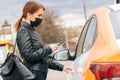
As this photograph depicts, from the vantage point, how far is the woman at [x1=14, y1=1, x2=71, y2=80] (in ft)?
17.4

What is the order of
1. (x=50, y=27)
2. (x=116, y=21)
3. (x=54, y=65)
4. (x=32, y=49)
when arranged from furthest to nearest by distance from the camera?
(x=50, y=27), (x=54, y=65), (x=32, y=49), (x=116, y=21)

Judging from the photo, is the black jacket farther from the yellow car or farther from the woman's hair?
the yellow car

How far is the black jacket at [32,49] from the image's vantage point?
17.4 ft

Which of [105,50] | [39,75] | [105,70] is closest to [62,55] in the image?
[39,75]

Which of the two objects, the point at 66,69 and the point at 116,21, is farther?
the point at 66,69

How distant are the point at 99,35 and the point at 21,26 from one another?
57.2 inches

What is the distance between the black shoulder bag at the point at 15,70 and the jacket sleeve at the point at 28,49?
0.11m

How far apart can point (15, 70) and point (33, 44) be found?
1.18 ft

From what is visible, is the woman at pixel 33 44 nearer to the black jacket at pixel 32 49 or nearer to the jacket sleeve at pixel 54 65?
the black jacket at pixel 32 49

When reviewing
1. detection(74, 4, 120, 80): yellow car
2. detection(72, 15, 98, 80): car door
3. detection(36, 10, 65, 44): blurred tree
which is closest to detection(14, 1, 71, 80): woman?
detection(72, 15, 98, 80): car door

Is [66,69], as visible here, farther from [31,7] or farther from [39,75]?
[31,7]

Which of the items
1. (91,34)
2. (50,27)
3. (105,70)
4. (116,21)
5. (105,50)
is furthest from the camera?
(50,27)

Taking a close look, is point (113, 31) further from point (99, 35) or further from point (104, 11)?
point (104, 11)

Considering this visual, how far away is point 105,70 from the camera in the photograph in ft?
12.2
